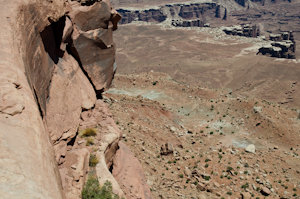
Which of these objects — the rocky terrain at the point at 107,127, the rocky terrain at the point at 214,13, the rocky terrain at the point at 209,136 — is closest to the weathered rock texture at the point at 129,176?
the rocky terrain at the point at 107,127

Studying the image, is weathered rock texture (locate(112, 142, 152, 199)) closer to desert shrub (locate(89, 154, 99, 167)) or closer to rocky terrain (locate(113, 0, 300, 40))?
desert shrub (locate(89, 154, 99, 167))

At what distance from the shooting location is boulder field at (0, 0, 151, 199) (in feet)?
11.3

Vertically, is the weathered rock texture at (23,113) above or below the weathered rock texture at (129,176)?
above

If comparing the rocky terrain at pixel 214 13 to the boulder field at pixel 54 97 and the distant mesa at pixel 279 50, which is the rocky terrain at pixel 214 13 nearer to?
the distant mesa at pixel 279 50

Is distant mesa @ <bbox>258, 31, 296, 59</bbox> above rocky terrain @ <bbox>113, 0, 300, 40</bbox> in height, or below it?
below

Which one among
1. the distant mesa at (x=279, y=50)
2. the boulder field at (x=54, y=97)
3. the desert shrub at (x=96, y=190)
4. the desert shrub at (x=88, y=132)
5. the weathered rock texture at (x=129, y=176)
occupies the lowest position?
the distant mesa at (x=279, y=50)

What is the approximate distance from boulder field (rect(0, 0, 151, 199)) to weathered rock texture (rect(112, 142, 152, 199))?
6 centimetres

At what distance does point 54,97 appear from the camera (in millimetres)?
7852

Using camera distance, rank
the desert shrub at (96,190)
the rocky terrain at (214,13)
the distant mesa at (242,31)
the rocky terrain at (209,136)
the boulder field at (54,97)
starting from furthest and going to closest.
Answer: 1. the rocky terrain at (214,13)
2. the distant mesa at (242,31)
3. the rocky terrain at (209,136)
4. the desert shrub at (96,190)
5. the boulder field at (54,97)

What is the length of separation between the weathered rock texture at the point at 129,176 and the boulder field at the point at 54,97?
60 millimetres

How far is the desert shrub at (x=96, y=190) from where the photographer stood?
615 centimetres

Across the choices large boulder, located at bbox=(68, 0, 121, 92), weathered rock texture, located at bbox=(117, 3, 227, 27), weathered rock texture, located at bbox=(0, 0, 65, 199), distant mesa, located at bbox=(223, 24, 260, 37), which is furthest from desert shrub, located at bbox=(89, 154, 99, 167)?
weathered rock texture, located at bbox=(117, 3, 227, 27)

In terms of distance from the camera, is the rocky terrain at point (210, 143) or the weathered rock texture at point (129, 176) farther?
the rocky terrain at point (210, 143)

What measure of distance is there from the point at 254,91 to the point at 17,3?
46696mm
